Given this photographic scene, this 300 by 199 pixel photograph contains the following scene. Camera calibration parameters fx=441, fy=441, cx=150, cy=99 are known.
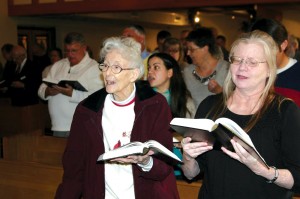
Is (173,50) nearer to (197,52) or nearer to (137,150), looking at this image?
(197,52)

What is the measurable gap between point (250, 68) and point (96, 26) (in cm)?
1290


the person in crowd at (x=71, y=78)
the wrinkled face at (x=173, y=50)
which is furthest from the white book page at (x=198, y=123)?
the wrinkled face at (x=173, y=50)

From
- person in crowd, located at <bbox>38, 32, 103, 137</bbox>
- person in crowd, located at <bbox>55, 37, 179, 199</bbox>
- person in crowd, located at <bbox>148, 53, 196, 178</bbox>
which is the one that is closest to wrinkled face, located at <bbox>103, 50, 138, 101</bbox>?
person in crowd, located at <bbox>55, 37, 179, 199</bbox>

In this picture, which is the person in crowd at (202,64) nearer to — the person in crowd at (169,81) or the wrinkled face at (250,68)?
the person in crowd at (169,81)

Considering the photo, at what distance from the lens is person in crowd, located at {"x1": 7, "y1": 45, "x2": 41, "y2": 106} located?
7430 millimetres

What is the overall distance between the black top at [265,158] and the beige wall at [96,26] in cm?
963

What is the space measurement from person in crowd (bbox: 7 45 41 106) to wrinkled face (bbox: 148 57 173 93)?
3.61 m

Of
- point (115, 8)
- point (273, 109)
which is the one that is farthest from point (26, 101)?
point (273, 109)

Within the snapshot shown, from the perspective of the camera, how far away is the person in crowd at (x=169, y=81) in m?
4.19

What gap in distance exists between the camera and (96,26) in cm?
1458

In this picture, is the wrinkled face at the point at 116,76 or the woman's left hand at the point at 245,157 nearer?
the woman's left hand at the point at 245,157

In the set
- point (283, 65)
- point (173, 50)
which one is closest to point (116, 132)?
point (283, 65)

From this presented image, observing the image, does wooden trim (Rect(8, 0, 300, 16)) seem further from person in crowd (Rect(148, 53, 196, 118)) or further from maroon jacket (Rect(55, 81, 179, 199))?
maroon jacket (Rect(55, 81, 179, 199))

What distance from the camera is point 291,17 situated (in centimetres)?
1532
